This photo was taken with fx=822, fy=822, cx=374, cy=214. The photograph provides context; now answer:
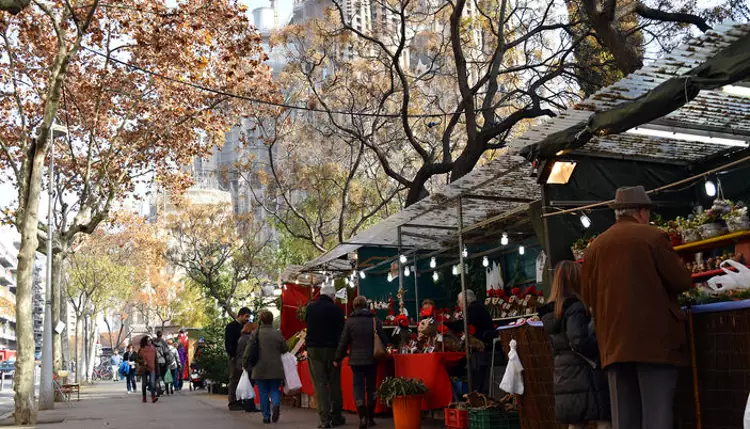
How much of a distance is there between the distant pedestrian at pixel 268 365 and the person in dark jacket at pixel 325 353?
845mm

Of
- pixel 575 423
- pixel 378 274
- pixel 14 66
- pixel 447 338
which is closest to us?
pixel 575 423

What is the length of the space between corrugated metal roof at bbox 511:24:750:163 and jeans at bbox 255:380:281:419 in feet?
19.5

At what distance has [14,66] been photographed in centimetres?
1981

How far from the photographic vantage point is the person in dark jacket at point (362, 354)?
11281 mm

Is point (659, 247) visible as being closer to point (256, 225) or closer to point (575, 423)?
point (575, 423)

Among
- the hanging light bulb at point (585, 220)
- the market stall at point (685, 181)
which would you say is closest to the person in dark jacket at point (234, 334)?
the market stall at point (685, 181)

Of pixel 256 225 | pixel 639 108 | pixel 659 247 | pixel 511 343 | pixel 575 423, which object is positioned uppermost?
pixel 256 225

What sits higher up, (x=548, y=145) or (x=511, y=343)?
(x=548, y=145)

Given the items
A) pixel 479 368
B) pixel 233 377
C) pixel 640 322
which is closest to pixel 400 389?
pixel 479 368

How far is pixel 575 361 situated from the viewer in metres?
6.57

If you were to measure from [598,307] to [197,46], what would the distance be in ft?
55.5

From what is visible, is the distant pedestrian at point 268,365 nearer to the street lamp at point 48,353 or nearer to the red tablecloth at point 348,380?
the red tablecloth at point 348,380

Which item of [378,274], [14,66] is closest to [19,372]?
[378,274]

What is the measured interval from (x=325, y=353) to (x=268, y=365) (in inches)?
44.2
